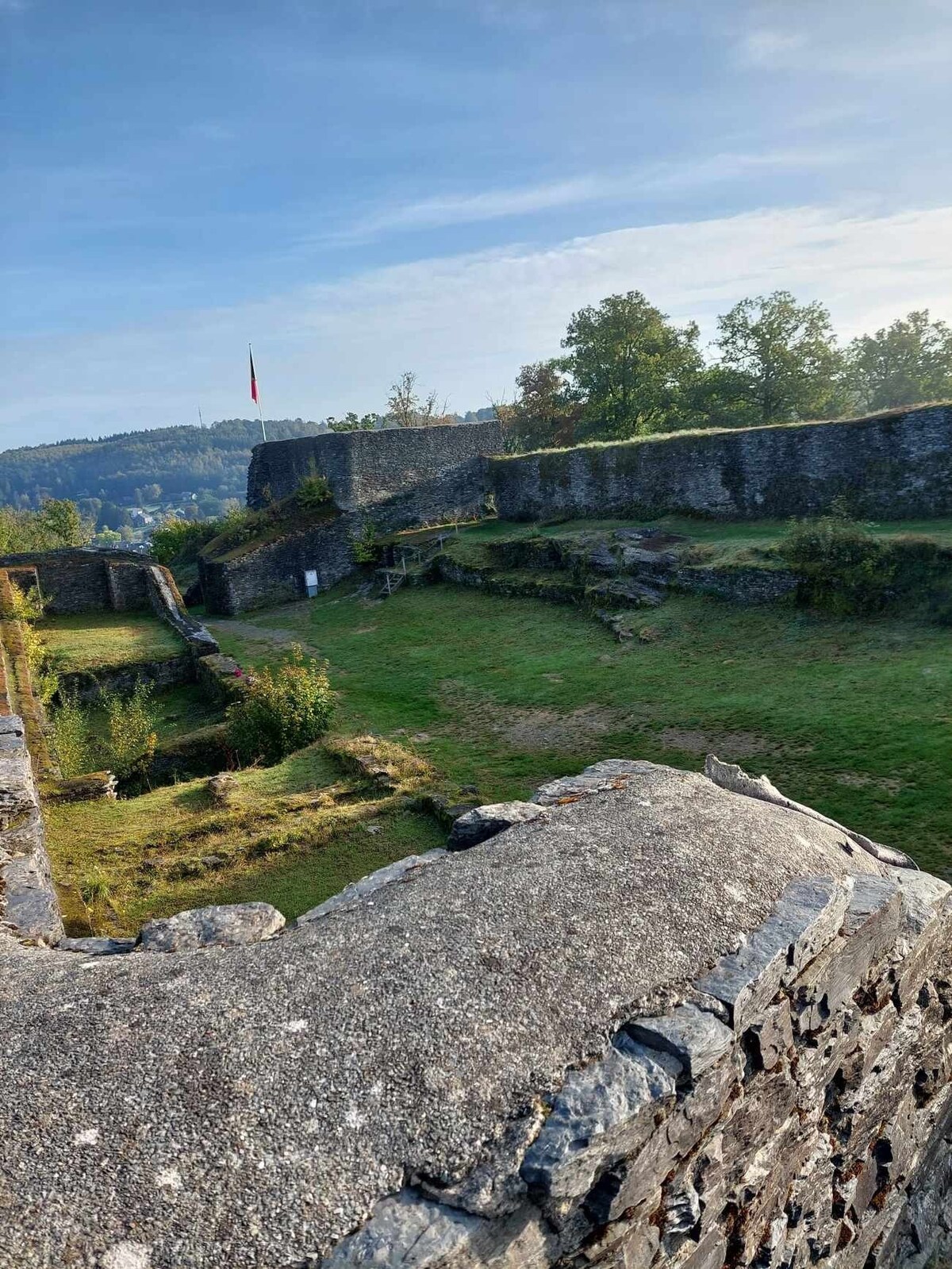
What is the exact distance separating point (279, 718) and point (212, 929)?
7.74 meters

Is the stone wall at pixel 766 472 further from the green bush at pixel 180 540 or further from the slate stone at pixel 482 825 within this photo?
the green bush at pixel 180 540

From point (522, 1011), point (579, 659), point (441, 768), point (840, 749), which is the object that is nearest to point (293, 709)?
point (441, 768)

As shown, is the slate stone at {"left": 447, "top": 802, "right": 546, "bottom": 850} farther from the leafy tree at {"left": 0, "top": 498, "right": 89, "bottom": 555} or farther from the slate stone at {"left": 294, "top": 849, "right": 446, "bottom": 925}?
the leafy tree at {"left": 0, "top": 498, "right": 89, "bottom": 555}

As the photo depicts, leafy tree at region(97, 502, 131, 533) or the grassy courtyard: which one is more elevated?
leafy tree at region(97, 502, 131, 533)

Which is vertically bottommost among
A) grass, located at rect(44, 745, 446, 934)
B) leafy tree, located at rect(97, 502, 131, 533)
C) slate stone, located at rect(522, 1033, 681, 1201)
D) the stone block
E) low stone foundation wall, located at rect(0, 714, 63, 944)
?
grass, located at rect(44, 745, 446, 934)

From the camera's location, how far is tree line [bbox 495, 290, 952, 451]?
32.6 metres

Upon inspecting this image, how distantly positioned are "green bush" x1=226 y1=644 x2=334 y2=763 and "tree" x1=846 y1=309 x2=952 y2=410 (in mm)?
34170

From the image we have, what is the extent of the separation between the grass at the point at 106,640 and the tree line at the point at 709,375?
22.1 metres

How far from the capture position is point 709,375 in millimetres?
34188

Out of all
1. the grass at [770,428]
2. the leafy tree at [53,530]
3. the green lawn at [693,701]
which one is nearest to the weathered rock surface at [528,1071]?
the green lawn at [693,701]

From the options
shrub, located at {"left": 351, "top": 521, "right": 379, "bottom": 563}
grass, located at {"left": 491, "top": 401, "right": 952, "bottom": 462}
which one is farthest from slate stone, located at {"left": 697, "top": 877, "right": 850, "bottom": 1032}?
shrub, located at {"left": 351, "top": 521, "right": 379, "bottom": 563}

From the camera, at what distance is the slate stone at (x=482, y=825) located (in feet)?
19.9

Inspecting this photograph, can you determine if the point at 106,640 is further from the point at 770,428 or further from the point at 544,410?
the point at 544,410

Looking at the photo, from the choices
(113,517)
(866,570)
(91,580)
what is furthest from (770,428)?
(113,517)
